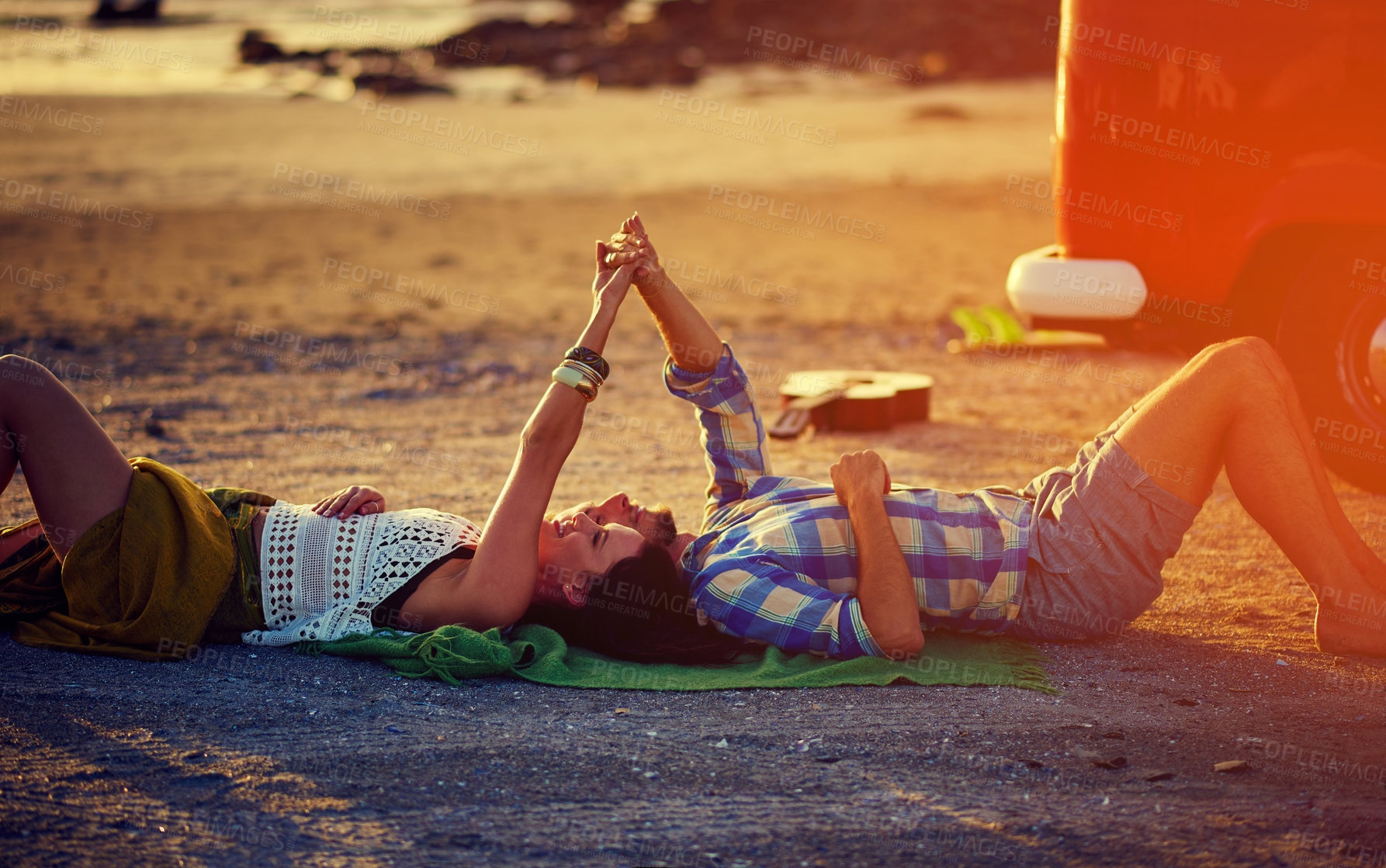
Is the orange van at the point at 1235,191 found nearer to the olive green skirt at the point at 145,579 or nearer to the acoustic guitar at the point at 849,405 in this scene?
the acoustic guitar at the point at 849,405

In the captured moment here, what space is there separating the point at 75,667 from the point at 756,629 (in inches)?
81.5

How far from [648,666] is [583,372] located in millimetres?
961

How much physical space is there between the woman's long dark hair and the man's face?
0.44 ft

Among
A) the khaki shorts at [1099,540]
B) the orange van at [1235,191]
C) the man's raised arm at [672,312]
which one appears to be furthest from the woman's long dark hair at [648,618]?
the orange van at [1235,191]

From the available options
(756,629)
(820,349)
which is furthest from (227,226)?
(756,629)

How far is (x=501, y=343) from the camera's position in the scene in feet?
28.5

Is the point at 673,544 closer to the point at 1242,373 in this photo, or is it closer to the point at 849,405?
the point at 1242,373

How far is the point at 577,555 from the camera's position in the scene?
348cm

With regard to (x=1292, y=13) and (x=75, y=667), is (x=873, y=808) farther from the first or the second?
(x=1292, y=13)

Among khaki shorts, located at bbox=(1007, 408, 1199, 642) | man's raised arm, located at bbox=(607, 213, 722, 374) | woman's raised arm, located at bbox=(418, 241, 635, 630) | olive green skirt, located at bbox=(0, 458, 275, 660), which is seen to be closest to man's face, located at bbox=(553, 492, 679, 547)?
woman's raised arm, located at bbox=(418, 241, 635, 630)

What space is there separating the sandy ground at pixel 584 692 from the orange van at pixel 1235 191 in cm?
78

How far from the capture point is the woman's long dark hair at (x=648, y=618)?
3441 mm

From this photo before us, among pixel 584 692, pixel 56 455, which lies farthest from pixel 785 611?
pixel 56 455

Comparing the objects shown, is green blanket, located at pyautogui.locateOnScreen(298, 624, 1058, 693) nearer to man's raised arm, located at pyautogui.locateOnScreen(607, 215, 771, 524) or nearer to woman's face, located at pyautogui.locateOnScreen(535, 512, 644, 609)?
woman's face, located at pyautogui.locateOnScreen(535, 512, 644, 609)
